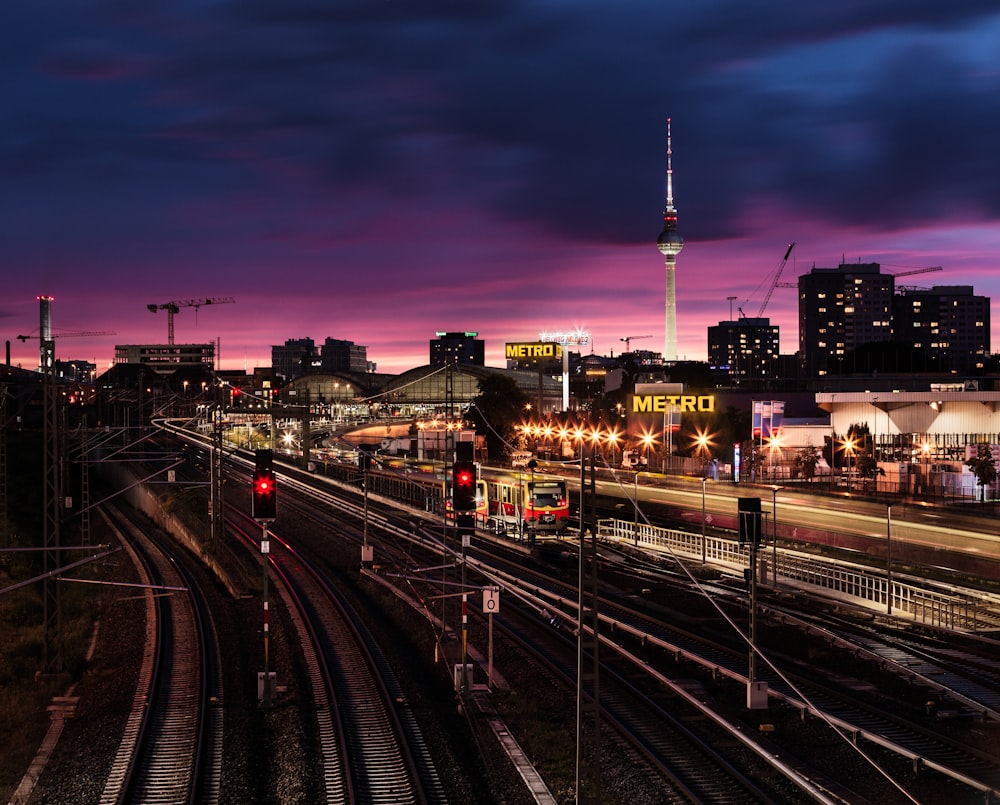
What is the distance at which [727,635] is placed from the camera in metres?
27.8

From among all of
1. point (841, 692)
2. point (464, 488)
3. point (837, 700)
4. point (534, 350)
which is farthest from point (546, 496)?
point (534, 350)

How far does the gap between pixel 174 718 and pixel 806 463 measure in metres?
53.6

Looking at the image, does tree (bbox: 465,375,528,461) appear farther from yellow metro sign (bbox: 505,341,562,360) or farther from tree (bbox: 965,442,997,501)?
tree (bbox: 965,442,997,501)

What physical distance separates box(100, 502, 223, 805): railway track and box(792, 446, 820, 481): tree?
146 ft

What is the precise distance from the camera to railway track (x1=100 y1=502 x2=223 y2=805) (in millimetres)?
17031

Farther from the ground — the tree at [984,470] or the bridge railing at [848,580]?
the tree at [984,470]

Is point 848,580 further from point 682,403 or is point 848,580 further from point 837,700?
point 682,403

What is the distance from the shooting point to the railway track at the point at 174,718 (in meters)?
17.0

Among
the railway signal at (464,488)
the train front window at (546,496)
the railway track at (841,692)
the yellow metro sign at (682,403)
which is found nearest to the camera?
the railway track at (841,692)

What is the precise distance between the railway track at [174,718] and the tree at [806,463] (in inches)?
1756

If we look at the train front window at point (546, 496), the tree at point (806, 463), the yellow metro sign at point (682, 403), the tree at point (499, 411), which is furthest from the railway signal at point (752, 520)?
the tree at point (499, 411)

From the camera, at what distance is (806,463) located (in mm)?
67188

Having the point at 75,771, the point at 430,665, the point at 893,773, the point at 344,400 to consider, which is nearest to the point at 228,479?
the point at 430,665

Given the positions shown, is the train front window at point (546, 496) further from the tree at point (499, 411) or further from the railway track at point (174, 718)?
the tree at point (499, 411)
